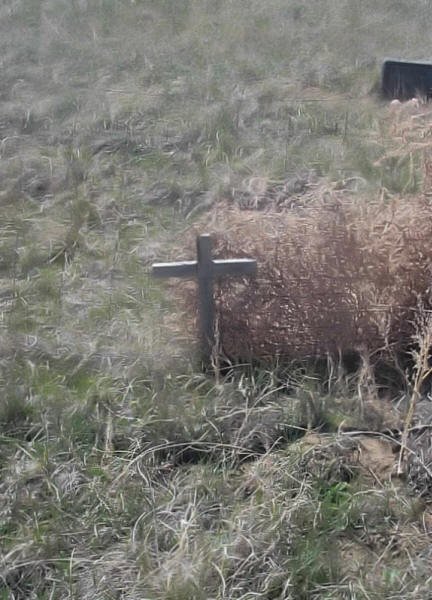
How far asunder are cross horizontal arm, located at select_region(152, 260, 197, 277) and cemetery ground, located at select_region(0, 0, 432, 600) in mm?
274

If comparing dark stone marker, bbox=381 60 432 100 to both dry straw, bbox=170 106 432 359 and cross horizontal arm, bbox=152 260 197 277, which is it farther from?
cross horizontal arm, bbox=152 260 197 277

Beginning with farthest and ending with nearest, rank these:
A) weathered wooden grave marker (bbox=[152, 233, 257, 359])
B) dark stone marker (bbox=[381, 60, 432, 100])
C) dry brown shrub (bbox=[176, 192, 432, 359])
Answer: dark stone marker (bbox=[381, 60, 432, 100]), dry brown shrub (bbox=[176, 192, 432, 359]), weathered wooden grave marker (bbox=[152, 233, 257, 359])

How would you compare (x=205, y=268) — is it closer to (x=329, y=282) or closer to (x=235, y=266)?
(x=235, y=266)

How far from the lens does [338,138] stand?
7.46 metres

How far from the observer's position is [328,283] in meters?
4.52

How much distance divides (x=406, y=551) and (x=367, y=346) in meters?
1.36

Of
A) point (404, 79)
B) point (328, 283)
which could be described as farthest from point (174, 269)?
point (404, 79)

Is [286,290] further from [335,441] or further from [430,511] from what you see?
[430,511]

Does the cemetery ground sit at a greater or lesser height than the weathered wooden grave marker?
lesser

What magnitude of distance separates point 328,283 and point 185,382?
2.52ft

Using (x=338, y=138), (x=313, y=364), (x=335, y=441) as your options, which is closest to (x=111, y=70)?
(x=338, y=138)

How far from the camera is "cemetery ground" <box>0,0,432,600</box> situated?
10.9ft

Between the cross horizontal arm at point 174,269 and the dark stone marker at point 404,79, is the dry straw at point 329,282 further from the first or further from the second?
the dark stone marker at point 404,79

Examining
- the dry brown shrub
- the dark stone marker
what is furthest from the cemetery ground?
the dark stone marker
